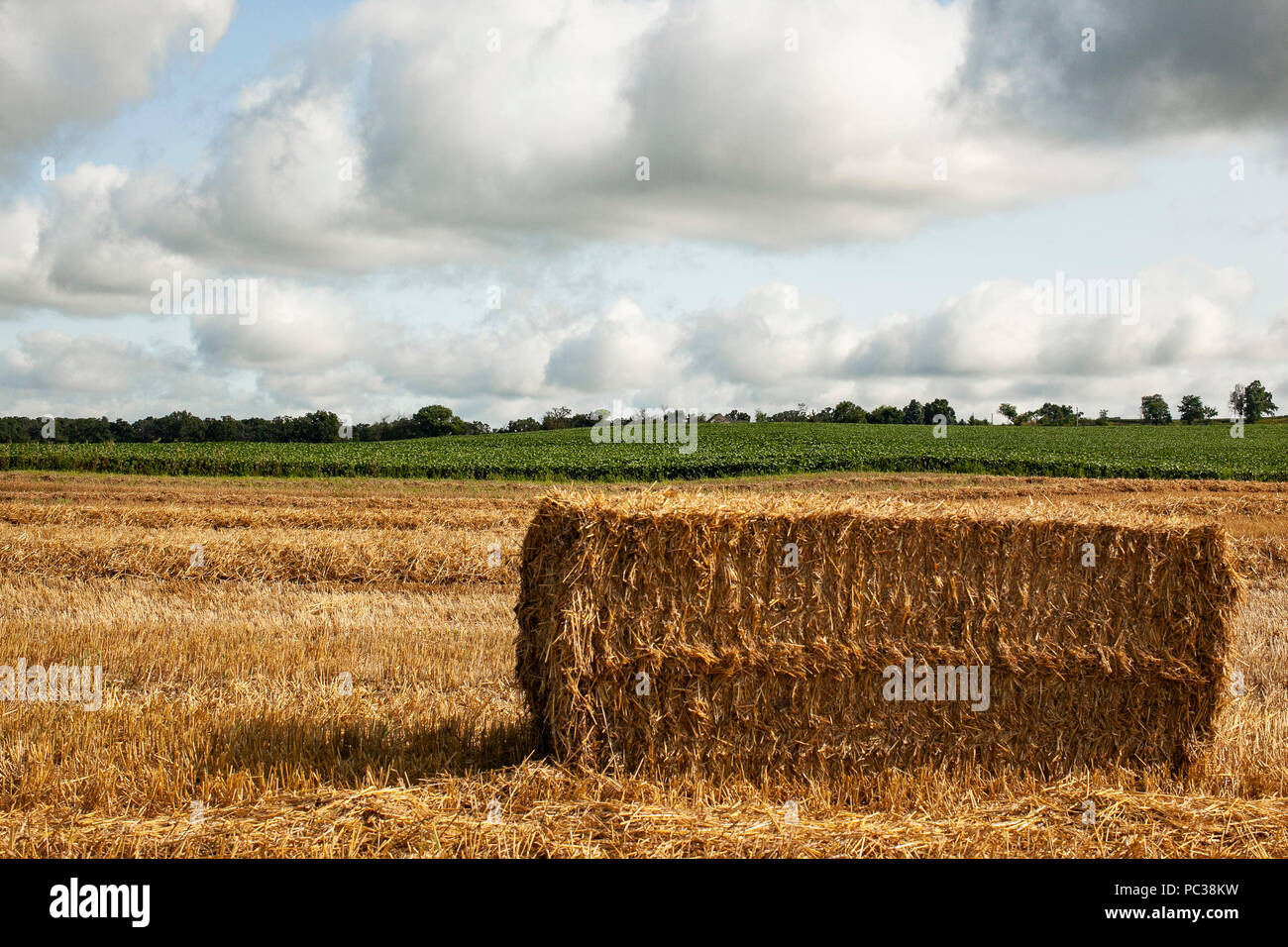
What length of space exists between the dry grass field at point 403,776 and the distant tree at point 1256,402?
133695 millimetres

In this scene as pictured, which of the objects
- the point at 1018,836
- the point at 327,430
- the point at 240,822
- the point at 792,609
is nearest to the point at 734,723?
the point at 792,609

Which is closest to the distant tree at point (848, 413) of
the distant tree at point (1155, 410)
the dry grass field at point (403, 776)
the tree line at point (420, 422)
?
the tree line at point (420, 422)

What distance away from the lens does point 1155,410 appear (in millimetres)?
110875

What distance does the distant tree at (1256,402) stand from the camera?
123938mm

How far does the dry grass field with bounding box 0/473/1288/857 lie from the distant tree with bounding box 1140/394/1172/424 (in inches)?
4400

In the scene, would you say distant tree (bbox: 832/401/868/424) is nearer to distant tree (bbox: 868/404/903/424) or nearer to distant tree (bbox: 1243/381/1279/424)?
distant tree (bbox: 868/404/903/424)

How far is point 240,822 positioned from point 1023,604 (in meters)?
5.52

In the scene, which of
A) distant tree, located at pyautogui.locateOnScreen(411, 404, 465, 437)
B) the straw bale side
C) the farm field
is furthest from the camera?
distant tree, located at pyautogui.locateOnScreen(411, 404, 465, 437)

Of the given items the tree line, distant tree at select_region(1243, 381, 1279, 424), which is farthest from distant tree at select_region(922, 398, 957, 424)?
distant tree at select_region(1243, 381, 1279, 424)

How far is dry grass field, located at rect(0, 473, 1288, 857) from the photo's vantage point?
5.35 metres

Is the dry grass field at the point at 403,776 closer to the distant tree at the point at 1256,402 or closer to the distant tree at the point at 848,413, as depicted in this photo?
the distant tree at the point at 848,413

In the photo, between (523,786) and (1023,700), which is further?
(1023,700)

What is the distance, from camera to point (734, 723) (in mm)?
6645

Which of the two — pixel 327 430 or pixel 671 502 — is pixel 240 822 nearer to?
pixel 671 502
